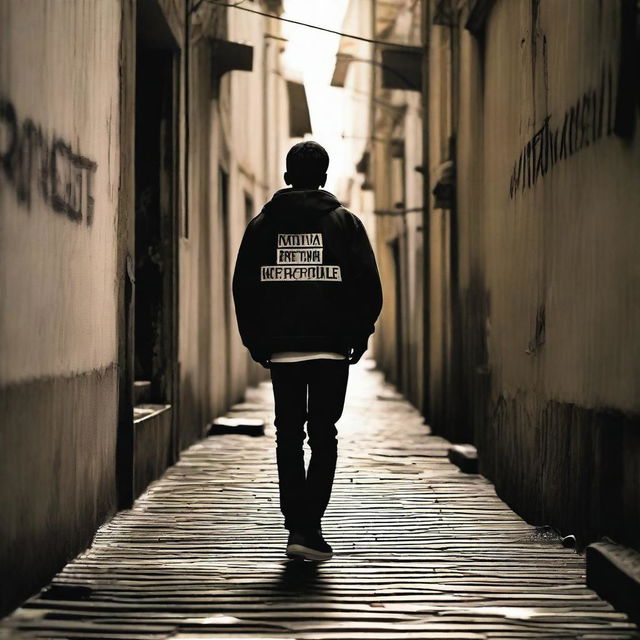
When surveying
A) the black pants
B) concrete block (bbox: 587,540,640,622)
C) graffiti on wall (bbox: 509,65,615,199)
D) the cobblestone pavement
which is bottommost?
the cobblestone pavement

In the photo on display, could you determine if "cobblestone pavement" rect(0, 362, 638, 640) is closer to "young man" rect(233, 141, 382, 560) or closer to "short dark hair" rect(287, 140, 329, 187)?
"young man" rect(233, 141, 382, 560)

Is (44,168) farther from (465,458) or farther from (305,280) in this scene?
(465,458)

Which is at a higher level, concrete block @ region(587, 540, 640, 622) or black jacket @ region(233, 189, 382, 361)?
black jacket @ region(233, 189, 382, 361)

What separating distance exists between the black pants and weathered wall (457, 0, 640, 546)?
1.13 metres

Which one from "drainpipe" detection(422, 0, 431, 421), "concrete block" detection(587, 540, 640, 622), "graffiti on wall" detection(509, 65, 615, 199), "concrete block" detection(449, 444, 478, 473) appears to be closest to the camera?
"concrete block" detection(587, 540, 640, 622)

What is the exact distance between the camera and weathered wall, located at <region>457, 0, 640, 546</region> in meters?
4.67

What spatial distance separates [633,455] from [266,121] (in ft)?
63.0

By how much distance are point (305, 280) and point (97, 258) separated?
54.4 inches

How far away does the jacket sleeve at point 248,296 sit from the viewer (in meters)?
5.23

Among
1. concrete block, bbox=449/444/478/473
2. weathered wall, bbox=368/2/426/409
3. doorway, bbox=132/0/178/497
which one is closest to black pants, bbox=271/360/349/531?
concrete block, bbox=449/444/478/473

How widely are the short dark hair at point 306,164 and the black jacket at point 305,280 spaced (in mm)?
117

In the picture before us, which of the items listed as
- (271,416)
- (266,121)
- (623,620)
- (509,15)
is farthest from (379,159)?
(623,620)

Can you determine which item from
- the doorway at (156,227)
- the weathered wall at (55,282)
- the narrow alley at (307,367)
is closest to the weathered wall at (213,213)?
the doorway at (156,227)

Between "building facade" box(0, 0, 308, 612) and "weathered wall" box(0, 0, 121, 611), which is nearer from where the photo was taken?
"weathered wall" box(0, 0, 121, 611)
